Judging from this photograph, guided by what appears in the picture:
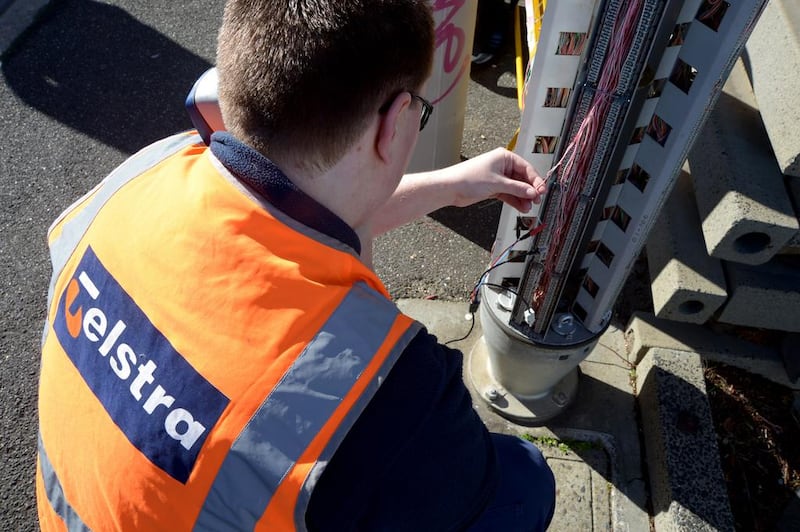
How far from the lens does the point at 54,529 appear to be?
3.89 ft

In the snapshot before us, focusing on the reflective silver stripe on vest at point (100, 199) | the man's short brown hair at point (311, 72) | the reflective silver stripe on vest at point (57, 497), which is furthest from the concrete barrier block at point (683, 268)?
the reflective silver stripe on vest at point (57, 497)

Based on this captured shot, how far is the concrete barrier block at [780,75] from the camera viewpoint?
6.66 ft

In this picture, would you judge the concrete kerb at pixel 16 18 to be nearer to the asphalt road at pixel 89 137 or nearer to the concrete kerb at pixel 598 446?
the asphalt road at pixel 89 137

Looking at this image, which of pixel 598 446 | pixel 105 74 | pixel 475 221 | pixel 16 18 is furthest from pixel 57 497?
pixel 16 18

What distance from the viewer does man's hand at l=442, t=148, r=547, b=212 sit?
1642 millimetres

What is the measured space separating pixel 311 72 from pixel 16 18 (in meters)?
4.66

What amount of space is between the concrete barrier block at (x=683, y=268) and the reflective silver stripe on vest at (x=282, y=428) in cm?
185

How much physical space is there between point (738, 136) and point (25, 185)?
3710 mm

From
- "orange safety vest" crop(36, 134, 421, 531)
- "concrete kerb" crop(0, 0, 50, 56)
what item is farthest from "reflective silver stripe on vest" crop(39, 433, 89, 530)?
"concrete kerb" crop(0, 0, 50, 56)

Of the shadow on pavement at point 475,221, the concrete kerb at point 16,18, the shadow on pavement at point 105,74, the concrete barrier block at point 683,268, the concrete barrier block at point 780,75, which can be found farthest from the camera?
the concrete kerb at point 16,18

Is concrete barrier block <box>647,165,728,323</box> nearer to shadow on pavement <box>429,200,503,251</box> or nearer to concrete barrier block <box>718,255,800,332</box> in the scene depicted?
concrete barrier block <box>718,255,800,332</box>

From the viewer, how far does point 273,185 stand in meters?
1.05

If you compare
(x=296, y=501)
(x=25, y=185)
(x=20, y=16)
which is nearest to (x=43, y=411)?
(x=296, y=501)

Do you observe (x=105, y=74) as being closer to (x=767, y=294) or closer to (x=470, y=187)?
(x=470, y=187)
